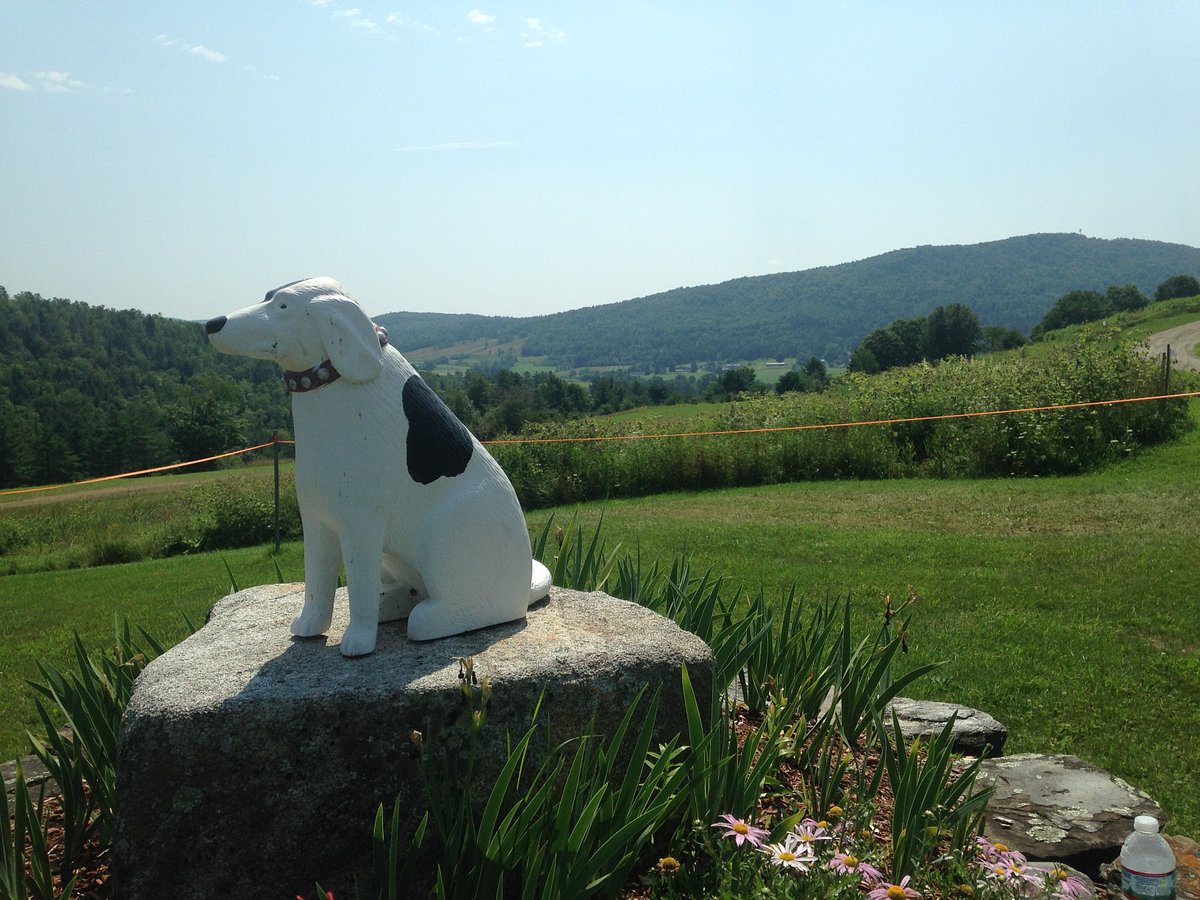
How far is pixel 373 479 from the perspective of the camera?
297cm

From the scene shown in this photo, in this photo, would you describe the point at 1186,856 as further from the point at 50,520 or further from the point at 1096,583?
the point at 50,520

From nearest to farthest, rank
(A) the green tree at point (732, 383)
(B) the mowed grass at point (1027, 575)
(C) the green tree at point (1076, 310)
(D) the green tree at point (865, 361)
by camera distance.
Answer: (B) the mowed grass at point (1027, 575)
(A) the green tree at point (732, 383)
(D) the green tree at point (865, 361)
(C) the green tree at point (1076, 310)

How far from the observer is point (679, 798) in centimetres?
250

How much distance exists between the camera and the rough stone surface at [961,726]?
3.90m

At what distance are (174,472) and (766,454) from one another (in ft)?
52.8

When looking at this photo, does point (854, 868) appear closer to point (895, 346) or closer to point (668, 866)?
point (668, 866)

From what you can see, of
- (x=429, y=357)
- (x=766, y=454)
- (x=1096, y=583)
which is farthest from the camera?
(x=429, y=357)

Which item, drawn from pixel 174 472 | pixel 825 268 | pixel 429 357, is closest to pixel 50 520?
pixel 174 472

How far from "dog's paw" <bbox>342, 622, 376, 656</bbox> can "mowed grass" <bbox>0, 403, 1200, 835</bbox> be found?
5.95 feet

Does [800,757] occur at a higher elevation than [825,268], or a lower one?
lower

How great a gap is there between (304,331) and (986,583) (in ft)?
19.6

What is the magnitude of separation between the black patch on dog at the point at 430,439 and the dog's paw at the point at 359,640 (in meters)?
0.52

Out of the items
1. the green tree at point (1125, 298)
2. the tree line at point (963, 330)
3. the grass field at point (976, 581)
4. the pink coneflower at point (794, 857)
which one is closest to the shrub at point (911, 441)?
the grass field at point (976, 581)

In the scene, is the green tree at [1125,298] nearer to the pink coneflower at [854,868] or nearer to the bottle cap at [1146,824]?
the bottle cap at [1146,824]
